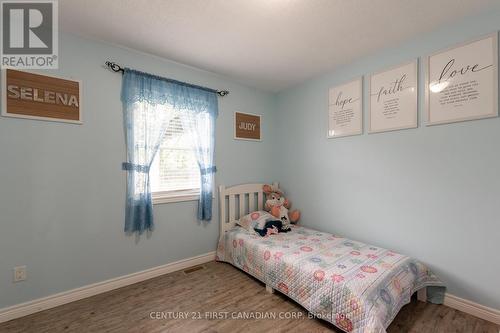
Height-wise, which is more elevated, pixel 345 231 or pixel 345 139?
pixel 345 139

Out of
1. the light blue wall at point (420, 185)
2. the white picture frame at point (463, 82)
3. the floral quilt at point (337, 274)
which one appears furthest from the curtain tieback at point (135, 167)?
the white picture frame at point (463, 82)

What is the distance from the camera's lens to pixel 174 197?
2.57 m

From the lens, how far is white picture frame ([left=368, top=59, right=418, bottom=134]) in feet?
6.93

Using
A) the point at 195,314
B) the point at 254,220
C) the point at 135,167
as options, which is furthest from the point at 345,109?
the point at 195,314

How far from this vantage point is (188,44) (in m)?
2.18

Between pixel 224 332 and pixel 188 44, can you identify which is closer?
pixel 224 332

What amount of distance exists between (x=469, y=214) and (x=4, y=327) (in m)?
3.76

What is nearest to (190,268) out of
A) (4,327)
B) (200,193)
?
(200,193)

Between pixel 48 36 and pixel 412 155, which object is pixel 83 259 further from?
pixel 412 155

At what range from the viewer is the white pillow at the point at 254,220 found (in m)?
2.81

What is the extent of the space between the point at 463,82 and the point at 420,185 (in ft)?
3.03

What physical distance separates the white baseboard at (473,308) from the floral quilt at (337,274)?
5.1 inches

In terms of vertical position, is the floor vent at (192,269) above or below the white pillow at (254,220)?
below

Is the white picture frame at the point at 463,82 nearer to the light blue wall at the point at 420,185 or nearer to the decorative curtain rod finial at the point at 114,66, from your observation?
the light blue wall at the point at 420,185
